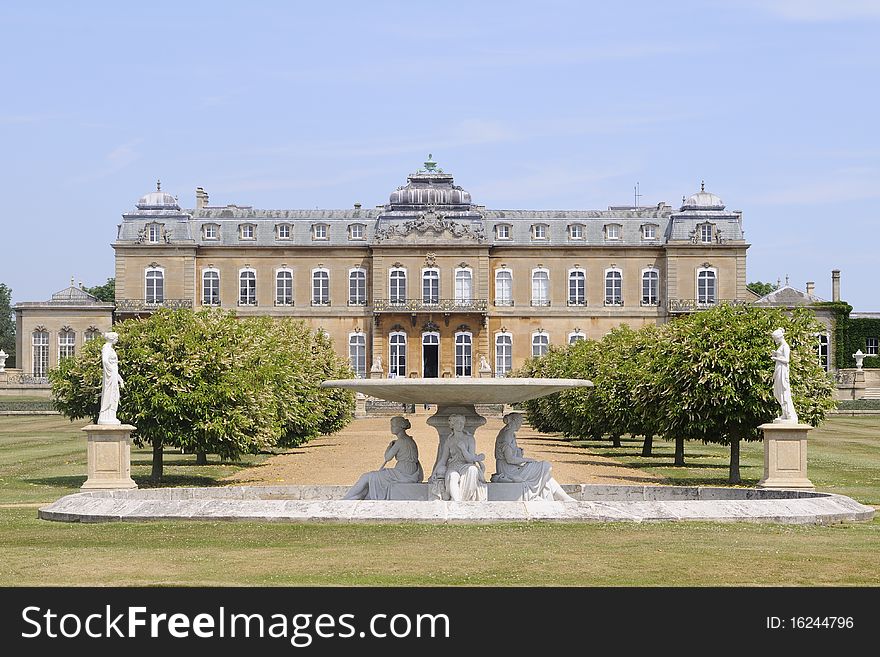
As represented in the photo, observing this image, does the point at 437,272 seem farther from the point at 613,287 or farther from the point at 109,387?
the point at 109,387

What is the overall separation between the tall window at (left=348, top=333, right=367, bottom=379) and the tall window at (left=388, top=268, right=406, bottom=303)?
265 centimetres

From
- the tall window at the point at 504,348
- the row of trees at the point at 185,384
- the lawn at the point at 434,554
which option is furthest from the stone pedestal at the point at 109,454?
the tall window at the point at 504,348

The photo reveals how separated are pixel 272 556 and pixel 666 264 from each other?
6381cm

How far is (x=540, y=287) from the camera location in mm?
76000

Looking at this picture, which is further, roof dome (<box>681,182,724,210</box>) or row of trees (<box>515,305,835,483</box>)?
roof dome (<box>681,182,724,210</box>)

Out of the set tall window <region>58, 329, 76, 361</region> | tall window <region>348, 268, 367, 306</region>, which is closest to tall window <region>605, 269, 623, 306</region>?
tall window <region>348, 268, 367, 306</region>

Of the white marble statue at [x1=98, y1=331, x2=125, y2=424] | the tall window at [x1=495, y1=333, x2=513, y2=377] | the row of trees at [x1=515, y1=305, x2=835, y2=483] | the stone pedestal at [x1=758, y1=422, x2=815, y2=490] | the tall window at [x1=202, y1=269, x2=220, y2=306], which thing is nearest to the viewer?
the stone pedestal at [x1=758, y1=422, x2=815, y2=490]

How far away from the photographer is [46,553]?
1354 centimetres

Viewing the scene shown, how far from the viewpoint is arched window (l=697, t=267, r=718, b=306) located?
7500 centimetres

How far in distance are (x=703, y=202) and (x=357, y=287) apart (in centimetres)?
1882

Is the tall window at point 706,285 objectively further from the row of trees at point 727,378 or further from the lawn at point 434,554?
the lawn at point 434,554

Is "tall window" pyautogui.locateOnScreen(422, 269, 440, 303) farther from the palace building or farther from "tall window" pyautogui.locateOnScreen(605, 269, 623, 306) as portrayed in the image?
"tall window" pyautogui.locateOnScreen(605, 269, 623, 306)

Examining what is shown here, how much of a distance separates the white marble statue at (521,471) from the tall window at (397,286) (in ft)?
186
